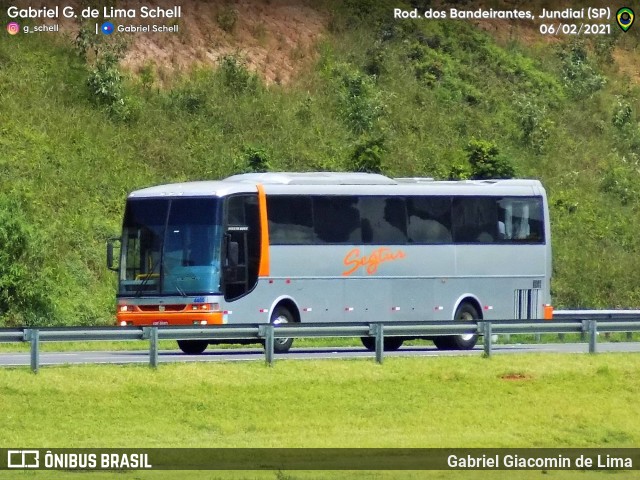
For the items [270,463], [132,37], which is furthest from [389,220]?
[132,37]

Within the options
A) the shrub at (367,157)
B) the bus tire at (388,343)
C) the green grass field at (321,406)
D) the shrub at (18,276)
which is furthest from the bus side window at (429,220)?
the shrub at (367,157)

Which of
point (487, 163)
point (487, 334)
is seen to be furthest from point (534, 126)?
point (487, 334)

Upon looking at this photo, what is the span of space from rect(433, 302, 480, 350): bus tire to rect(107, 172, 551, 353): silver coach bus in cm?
3

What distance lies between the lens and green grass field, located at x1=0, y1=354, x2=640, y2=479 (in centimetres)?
1973

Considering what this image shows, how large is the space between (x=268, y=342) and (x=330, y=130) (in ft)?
103

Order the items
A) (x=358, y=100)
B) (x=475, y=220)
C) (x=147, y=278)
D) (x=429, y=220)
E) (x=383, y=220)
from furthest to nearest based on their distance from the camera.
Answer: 1. (x=358, y=100)
2. (x=475, y=220)
3. (x=429, y=220)
4. (x=383, y=220)
5. (x=147, y=278)

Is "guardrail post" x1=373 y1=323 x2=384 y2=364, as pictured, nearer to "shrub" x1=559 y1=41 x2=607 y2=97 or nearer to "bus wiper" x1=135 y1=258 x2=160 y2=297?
"bus wiper" x1=135 y1=258 x2=160 y2=297

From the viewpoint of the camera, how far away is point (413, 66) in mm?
61906

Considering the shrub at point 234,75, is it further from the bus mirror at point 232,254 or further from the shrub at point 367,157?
the bus mirror at point 232,254

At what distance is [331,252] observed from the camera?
32.1 metres

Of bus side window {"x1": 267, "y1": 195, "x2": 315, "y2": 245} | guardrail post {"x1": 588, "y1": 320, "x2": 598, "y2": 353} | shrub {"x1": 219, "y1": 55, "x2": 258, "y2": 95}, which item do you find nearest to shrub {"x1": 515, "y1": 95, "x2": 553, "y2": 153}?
shrub {"x1": 219, "y1": 55, "x2": 258, "y2": 95}

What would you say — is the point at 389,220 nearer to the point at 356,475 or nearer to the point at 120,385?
the point at 120,385

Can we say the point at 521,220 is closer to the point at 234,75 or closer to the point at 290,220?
the point at 290,220

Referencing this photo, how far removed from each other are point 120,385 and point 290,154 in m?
31.4
